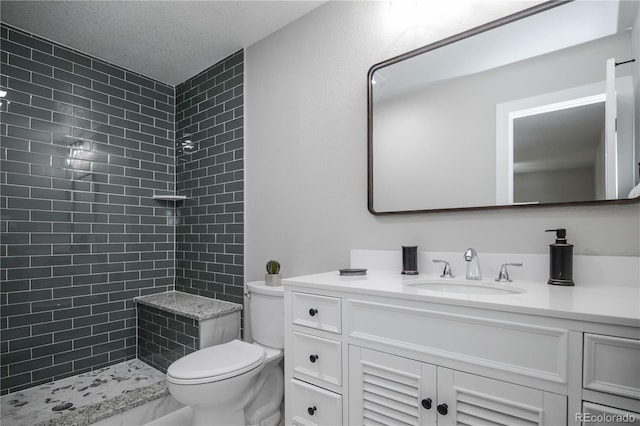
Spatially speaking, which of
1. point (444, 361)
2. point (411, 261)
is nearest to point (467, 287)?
point (411, 261)

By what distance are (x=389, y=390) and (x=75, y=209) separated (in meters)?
2.52

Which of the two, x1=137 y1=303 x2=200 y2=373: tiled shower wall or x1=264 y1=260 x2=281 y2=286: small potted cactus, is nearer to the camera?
x1=264 y1=260 x2=281 y2=286: small potted cactus

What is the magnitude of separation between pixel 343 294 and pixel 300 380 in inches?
18.0

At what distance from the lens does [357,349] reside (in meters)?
1.26

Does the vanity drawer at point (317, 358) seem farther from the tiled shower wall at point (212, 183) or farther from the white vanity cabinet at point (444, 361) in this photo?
the tiled shower wall at point (212, 183)

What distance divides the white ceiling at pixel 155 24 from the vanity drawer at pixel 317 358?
193 centimetres

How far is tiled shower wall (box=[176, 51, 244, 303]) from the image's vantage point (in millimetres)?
2559

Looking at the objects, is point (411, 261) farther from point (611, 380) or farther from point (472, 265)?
point (611, 380)

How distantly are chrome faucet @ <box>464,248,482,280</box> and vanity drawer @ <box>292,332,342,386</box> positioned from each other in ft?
2.00

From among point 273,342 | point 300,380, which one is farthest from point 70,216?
point 300,380

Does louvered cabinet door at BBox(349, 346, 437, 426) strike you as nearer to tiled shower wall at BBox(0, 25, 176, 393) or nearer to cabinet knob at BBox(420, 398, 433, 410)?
cabinet knob at BBox(420, 398, 433, 410)

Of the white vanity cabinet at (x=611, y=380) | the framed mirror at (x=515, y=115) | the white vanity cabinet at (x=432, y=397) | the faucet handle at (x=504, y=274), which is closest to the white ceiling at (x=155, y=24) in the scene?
the framed mirror at (x=515, y=115)

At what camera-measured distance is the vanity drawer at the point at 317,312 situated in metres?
1.32

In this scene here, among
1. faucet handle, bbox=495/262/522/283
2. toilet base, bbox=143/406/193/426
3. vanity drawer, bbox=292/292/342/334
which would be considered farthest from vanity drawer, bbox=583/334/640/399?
toilet base, bbox=143/406/193/426
